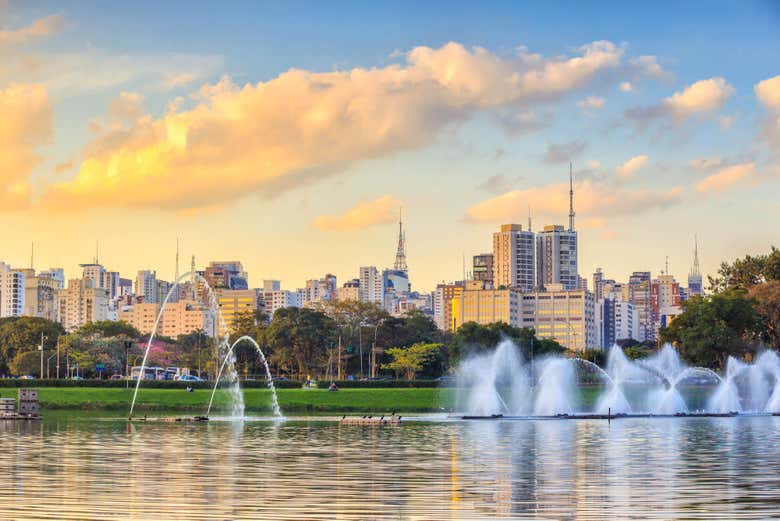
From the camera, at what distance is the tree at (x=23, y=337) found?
528ft

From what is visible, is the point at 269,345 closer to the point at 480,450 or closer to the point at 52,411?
the point at 52,411

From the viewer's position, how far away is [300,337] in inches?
5876

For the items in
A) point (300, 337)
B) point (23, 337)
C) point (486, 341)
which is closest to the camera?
point (486, 341)

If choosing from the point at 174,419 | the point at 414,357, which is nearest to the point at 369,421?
the point at 174,419

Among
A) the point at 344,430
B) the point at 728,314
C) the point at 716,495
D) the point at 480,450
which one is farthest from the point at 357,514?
the point at 728,314

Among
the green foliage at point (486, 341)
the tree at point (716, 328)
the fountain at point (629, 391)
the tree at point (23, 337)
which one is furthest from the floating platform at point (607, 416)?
the tree at point (23, 337)

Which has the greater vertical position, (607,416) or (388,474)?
(388,474)

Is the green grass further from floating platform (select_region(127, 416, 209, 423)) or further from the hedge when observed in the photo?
floating platform (select_region(127, 416, 209, 423))

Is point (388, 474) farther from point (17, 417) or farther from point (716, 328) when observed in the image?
point (716, 328)

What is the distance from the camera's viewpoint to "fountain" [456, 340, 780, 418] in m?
87.9

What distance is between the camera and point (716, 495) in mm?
→ 30484

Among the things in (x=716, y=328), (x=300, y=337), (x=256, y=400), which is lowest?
(x=256, y=400)

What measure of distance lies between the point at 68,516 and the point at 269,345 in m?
123

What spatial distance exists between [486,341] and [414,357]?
10501 millimetres
